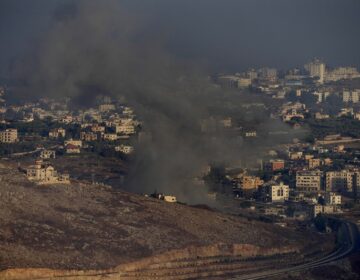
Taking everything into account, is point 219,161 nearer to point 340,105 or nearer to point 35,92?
point 35,92

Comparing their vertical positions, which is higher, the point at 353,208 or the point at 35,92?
the point at 35,92

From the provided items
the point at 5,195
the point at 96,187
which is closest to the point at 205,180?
the point at 96,187

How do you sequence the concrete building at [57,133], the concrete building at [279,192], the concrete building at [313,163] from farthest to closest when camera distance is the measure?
the concrete building at [57,133], the concrete building at [313,163], the concrete building at [279,192]

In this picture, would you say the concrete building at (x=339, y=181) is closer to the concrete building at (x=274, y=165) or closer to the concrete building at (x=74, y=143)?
the concrete building at (x=274, y=165)

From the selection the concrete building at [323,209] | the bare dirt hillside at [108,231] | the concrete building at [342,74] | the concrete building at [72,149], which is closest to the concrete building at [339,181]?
the concrete building at [323,209]

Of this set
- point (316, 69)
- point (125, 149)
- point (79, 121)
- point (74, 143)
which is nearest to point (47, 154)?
point (125, 149)

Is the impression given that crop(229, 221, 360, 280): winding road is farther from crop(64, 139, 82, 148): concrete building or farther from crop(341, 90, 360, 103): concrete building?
crop(341, 90, 360, 103): concrete building

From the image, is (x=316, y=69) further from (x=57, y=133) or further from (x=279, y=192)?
(x=279, y=192)
